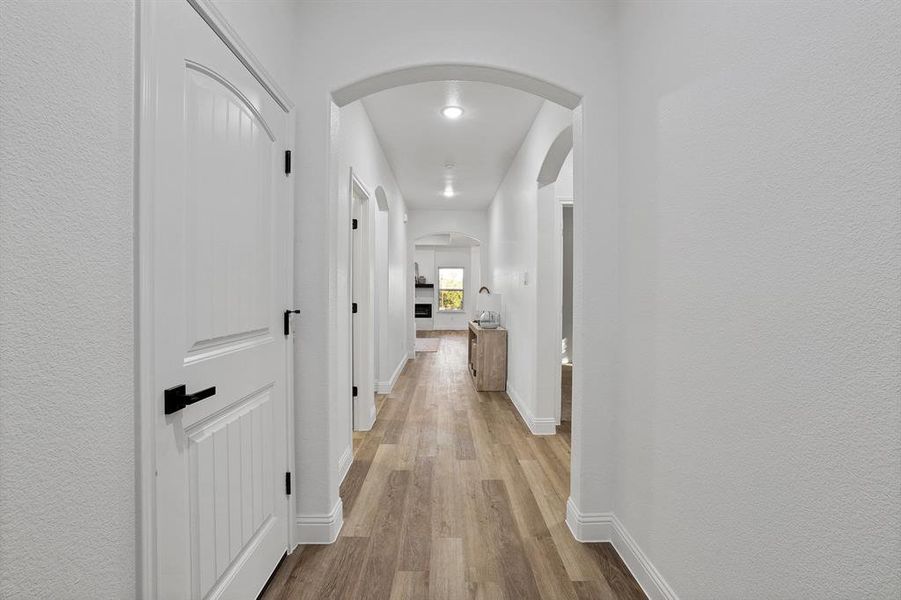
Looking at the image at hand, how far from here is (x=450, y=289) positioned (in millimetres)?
13797

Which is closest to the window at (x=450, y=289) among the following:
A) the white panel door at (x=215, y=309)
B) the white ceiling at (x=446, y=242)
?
the white ceiling at (x=446, y=242)

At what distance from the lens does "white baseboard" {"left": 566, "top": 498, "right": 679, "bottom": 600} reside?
1.66 m

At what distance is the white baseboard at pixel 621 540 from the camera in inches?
65.5

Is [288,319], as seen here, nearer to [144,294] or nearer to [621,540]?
[144,294]

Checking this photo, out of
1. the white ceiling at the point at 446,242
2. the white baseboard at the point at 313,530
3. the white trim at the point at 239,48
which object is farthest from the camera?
the white ceiling at the point at 446,242

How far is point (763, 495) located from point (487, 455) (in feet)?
7.50

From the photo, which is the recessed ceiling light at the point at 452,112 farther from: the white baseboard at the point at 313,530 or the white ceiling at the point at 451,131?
the white baseboard at the point at 313,530

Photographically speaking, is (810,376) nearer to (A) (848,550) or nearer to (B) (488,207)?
(A) (848,550)

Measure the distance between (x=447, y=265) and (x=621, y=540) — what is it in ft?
39.2

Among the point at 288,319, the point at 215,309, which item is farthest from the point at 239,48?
the point at 288,319

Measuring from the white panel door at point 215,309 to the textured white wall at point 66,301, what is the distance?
10 centimetres

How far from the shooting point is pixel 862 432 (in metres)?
0.88

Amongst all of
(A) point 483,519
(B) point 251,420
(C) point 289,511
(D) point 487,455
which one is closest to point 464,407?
(D) point 487,455

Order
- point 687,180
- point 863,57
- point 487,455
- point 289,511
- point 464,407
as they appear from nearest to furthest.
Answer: point 863,57, point 687,180, point 289,511, point 487,455, point 464,407
